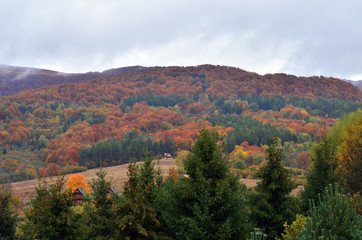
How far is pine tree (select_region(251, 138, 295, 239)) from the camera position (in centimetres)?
1608

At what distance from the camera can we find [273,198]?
655 inches

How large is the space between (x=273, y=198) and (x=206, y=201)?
5.28 meters

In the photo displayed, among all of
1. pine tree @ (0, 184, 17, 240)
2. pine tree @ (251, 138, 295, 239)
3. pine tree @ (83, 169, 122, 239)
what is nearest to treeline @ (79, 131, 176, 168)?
pine tree @ (83, 169, 122, 239)

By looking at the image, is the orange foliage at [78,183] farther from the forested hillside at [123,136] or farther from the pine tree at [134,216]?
the pine tree at [134,216]

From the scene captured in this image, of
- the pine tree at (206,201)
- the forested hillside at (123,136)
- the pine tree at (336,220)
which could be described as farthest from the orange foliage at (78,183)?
the pine tree at (336,220)

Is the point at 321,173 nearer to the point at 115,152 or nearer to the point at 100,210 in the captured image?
the point at 100,210

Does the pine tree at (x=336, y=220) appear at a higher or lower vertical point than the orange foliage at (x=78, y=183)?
higher

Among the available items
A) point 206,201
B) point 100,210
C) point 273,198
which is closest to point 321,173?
point 273,198

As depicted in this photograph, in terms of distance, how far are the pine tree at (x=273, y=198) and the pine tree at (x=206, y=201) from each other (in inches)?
101

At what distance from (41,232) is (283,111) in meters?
189

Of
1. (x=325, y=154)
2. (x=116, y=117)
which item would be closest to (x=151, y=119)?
(x=116, y=117)

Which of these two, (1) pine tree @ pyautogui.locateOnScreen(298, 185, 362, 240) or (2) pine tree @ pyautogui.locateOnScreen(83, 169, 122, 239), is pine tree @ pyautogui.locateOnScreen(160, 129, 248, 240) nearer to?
(1) pine tree @ pyautogui.locateOnScreen(298, 185, 362, 240)

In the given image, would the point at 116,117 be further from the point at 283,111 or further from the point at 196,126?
the point at 283,111

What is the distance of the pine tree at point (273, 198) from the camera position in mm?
16078
